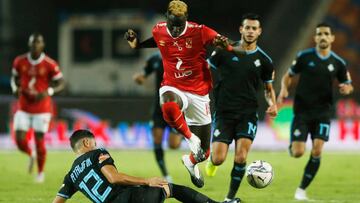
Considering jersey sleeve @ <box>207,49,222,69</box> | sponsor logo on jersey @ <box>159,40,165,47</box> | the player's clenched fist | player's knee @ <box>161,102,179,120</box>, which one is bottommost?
player's knee @ <box>161,102,179,120</box>

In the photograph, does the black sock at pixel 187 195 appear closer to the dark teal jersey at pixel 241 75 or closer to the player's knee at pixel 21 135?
the dark teal jersey at pixel 241 75

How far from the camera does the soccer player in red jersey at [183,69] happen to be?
1007cm

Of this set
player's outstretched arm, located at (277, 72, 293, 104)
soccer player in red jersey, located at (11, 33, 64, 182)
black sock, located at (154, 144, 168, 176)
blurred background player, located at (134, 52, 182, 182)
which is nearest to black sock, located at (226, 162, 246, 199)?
player's outstretched arm, located at (277, 72, 293, 104)

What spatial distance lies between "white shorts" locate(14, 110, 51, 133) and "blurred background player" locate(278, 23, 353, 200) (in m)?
3.99

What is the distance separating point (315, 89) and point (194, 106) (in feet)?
7.40

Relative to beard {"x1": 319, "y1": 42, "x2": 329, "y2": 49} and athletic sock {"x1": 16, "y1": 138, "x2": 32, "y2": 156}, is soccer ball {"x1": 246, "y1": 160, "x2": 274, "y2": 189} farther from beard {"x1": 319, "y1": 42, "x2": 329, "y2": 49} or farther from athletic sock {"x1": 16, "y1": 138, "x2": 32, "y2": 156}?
athletic sock {"x1": 16, "y1": 138, "x2": 32, "y2": 156}

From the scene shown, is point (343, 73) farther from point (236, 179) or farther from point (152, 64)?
point (152, 64)

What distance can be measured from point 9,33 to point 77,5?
11.3ft

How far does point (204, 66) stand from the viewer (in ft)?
34.4

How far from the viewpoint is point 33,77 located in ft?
46.8

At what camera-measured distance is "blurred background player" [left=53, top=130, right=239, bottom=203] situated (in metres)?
8.62

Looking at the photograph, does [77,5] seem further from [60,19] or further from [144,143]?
[144,143]

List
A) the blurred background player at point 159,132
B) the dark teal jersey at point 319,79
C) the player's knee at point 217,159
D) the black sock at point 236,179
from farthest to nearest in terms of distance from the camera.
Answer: the blurred background player at point 159,132
the dark teal jersey at point 319,79
the player's knee at point 217,159
the black sock at point 236,179

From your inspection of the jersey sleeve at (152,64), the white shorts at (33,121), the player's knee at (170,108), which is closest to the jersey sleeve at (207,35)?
the player's knee at (170,108)
